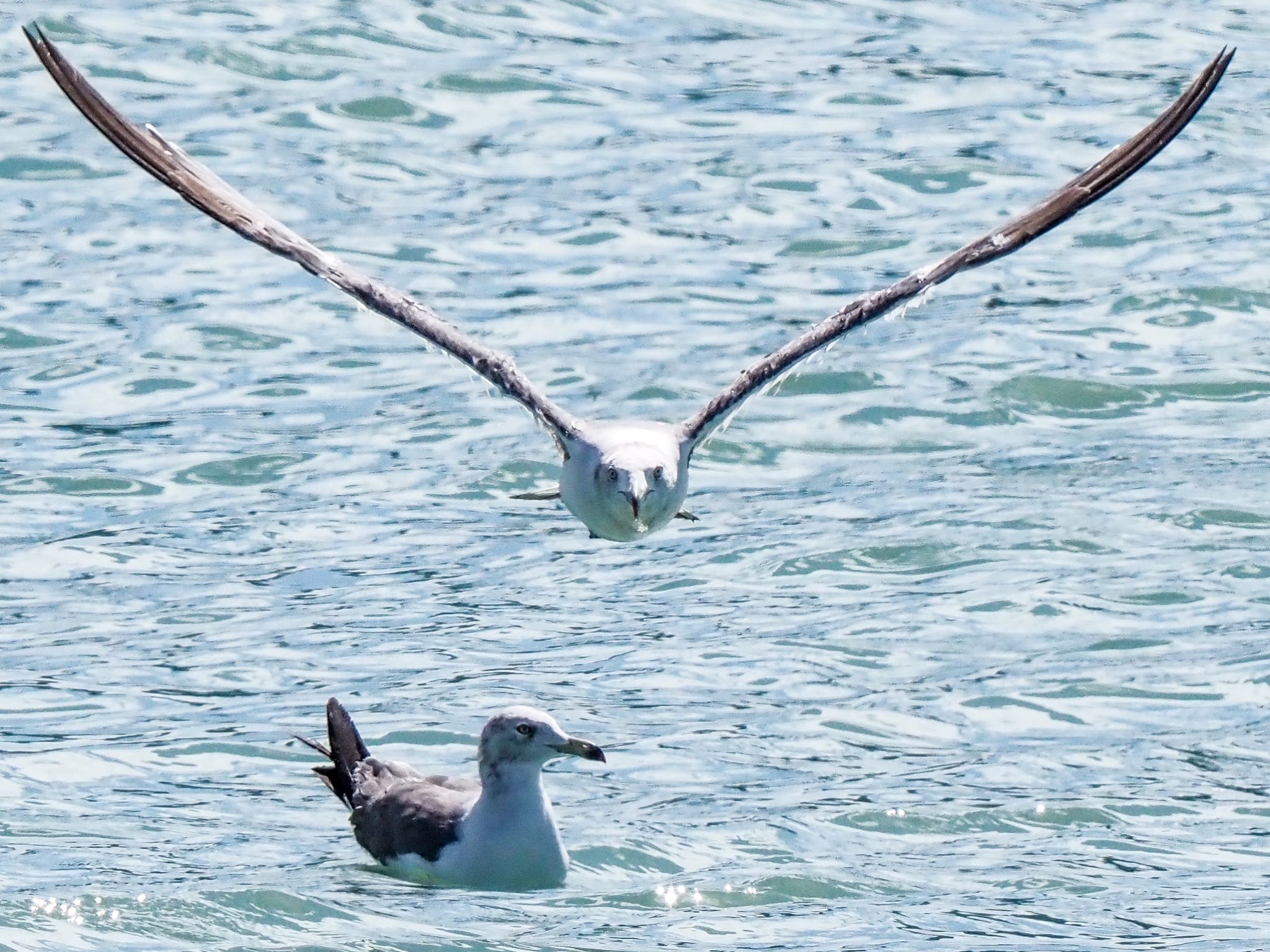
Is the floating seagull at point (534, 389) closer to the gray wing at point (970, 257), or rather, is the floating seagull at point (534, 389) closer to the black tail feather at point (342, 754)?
the gray wing at point (970, 257)

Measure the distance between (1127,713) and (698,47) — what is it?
48.4ft

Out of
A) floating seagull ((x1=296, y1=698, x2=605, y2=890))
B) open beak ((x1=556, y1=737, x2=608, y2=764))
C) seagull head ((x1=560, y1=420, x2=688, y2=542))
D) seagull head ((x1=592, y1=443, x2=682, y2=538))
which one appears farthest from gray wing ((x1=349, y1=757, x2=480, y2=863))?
seagull head ((x1=592, y1=443, x2=682, y2=538))

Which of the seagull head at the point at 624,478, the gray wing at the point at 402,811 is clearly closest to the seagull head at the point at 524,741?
the gray wing at the point at 402,811

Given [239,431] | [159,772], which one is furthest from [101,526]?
[159,772]

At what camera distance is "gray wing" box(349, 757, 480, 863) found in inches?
562

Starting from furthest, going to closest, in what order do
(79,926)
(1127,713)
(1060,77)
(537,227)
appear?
(1060,77) → (537,227) → (1127,713) → (79,926)

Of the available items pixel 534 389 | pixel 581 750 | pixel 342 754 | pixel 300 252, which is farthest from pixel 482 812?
pixel 300 252

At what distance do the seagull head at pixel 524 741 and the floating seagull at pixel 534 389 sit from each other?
1086 millimetres

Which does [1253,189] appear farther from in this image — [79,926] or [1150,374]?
[79,926]

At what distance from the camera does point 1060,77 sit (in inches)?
1162

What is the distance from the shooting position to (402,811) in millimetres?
14414

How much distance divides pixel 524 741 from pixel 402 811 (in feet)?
2.43

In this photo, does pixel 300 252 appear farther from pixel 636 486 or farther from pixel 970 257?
pixel 970 257

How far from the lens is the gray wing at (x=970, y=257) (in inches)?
541
